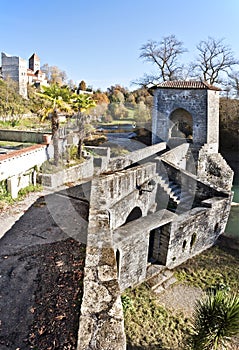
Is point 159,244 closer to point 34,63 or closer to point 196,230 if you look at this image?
point 196,230

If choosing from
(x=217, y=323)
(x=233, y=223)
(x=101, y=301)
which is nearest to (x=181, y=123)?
(x=233, y=223)

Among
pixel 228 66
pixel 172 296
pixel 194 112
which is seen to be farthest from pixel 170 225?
pixel 228 66

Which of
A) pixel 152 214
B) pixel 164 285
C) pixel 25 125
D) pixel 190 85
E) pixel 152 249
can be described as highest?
pixel 190 85

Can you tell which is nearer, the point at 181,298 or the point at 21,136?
the point at 181,298

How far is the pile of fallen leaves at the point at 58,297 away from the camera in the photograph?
3.57m

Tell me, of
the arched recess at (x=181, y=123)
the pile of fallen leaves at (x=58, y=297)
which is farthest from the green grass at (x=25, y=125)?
the pile of fallen leaves at (x=58, y=297)

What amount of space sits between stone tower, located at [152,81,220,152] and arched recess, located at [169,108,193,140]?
3.40 feet

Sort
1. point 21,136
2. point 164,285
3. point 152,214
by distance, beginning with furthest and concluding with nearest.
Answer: point 21,136 → point 152,214 → point 164,285

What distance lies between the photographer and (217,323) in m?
5.41

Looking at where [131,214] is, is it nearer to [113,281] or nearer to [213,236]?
[213,236]

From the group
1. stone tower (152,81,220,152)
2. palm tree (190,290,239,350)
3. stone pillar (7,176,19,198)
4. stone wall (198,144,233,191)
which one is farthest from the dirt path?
stone tower (152,81,220,152)

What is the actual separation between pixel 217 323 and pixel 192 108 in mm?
17295

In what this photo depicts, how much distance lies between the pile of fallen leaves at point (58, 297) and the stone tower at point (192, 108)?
16.5 meters

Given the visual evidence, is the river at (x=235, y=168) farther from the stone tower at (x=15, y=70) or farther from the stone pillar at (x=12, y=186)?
the stone tower at (x=15, y=70)
